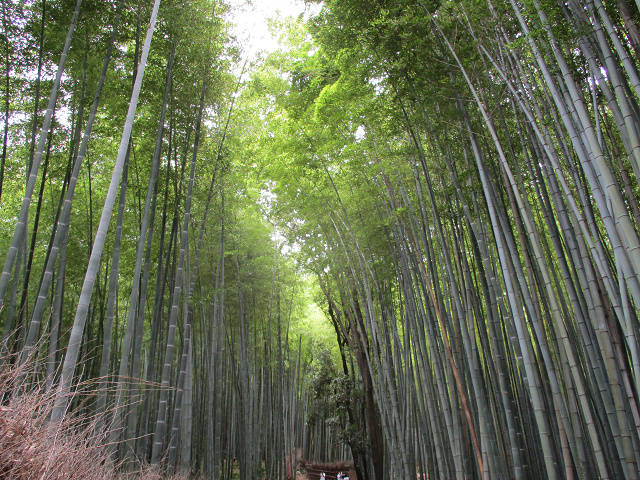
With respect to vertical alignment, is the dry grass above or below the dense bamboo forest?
below

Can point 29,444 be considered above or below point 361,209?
below

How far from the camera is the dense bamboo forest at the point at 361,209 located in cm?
195

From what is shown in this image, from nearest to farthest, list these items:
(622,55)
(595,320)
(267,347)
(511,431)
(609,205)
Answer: (622,55)
(609,205)
(595,320)
(511,431)
(267,347)

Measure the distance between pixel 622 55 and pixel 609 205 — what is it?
0.63 metres

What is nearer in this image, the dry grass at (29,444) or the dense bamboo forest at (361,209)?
the dry grass at (29,444)

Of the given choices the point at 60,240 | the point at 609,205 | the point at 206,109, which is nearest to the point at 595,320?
the point at 609,205

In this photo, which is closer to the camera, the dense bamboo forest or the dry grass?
the dry grass

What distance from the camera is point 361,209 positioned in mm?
5559

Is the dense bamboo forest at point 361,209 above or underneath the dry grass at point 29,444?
above

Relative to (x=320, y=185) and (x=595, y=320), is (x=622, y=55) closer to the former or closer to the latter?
(x=595, y=320)

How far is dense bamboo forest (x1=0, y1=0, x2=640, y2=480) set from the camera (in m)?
1.95

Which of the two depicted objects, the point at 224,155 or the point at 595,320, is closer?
the point at 595,320

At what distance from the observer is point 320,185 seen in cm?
537

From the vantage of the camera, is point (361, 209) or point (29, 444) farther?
point (361, 209)
